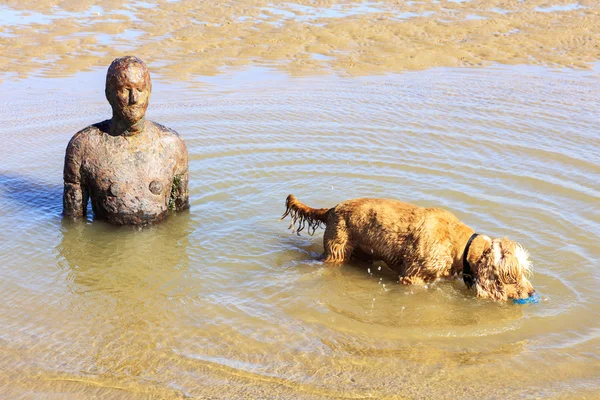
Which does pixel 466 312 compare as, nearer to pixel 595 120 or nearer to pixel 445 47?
pixel 595 120

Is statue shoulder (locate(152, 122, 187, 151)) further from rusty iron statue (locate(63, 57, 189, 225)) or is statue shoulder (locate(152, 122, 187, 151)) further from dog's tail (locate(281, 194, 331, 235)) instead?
dog's tail (locate(281, 194, 331, 235))

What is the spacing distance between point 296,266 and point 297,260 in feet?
0.58

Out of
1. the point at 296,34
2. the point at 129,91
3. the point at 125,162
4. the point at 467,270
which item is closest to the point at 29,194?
the point at 125,162

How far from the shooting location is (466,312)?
260 inches

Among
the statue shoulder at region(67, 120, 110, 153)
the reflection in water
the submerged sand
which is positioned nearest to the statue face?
the statue shoulder at region(67, 120, 110, 153)

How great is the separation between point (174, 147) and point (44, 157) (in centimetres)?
346

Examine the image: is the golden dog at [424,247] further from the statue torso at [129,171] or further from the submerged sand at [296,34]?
the submerged sand at [296,34]

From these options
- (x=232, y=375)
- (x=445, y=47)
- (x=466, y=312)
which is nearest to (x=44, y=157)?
(x=232, y=375)

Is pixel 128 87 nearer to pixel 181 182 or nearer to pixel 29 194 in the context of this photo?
pixel 181 182

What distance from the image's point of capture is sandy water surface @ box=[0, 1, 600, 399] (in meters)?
5.45

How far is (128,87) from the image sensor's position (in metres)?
7.38

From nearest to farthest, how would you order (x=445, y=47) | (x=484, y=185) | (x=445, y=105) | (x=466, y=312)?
(x=466, y=312), (x=484, y=185), (x=445, y=105), (x=445, y=47)

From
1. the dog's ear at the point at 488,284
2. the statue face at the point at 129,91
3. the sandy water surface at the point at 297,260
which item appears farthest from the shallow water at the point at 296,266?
the statue face at the point at 129,91

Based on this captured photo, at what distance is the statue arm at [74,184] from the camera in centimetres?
776
